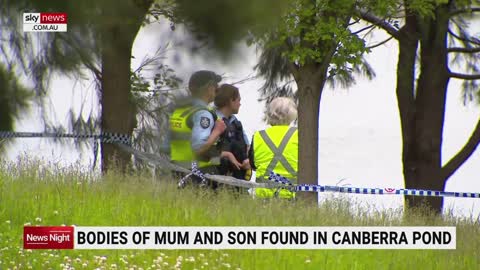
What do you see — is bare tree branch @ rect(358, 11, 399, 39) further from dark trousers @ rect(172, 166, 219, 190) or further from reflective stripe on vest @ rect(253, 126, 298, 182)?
dark trousers @ rect(172, 166, 219, 190)

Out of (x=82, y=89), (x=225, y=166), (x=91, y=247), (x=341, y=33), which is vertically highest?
(x=341, y=33)

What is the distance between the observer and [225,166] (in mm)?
6418

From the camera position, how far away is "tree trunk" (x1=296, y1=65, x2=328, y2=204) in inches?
309

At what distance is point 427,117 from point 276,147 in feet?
13.5

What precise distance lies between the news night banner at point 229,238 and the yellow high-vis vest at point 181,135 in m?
0.47

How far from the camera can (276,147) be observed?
639cm

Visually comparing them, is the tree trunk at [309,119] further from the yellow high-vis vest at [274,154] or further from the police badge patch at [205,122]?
→ the police badge patch at [205,122]

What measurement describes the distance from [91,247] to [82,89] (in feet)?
2.96

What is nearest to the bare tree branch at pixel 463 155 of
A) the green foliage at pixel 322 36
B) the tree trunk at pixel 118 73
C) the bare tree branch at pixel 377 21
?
the bare tree branch at pixel 377 21

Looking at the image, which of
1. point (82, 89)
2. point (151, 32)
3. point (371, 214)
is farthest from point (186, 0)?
point (371, 214)

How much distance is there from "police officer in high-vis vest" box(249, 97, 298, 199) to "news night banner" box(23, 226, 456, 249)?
2.61ft

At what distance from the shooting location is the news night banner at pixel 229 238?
206 inches

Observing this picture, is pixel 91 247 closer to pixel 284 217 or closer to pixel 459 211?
pixel 284 217

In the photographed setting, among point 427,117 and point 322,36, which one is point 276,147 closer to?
point 322,36
